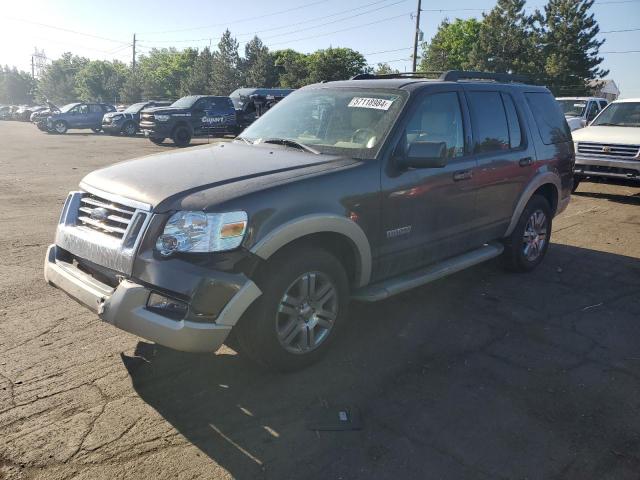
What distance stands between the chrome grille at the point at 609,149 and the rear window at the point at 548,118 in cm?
419

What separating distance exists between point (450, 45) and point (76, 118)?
56340mm

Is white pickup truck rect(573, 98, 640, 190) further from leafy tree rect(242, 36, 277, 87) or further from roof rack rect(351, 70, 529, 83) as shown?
leafy tree rect(242, 36, 277, 87)

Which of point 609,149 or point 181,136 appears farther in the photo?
point 181,136

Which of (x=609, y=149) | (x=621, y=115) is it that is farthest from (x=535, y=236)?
(x=621, y=115)

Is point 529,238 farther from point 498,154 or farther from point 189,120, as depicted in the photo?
point 189,120

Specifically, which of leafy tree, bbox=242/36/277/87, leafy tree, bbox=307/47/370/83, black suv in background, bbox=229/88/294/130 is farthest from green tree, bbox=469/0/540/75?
black suv in background, bbox=229/88/294/130

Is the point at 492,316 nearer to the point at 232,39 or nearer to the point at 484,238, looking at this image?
the point at 484,238

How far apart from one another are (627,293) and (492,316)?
5.47 ft

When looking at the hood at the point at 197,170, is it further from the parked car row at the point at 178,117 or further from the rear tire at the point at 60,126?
the rear tire at the point at 60,126

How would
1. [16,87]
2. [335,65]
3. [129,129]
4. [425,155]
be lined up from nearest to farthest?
[425,155], [129,129], [335,65], [16,87]

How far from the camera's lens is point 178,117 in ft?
68.7

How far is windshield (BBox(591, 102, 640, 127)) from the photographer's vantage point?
10.7 m

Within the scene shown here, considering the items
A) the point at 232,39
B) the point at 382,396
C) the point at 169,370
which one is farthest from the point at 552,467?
the point at 232,39

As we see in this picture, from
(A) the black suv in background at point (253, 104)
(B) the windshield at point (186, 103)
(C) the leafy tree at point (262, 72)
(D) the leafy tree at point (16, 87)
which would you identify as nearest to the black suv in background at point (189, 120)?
(B) the windshield at point (186, 103)
